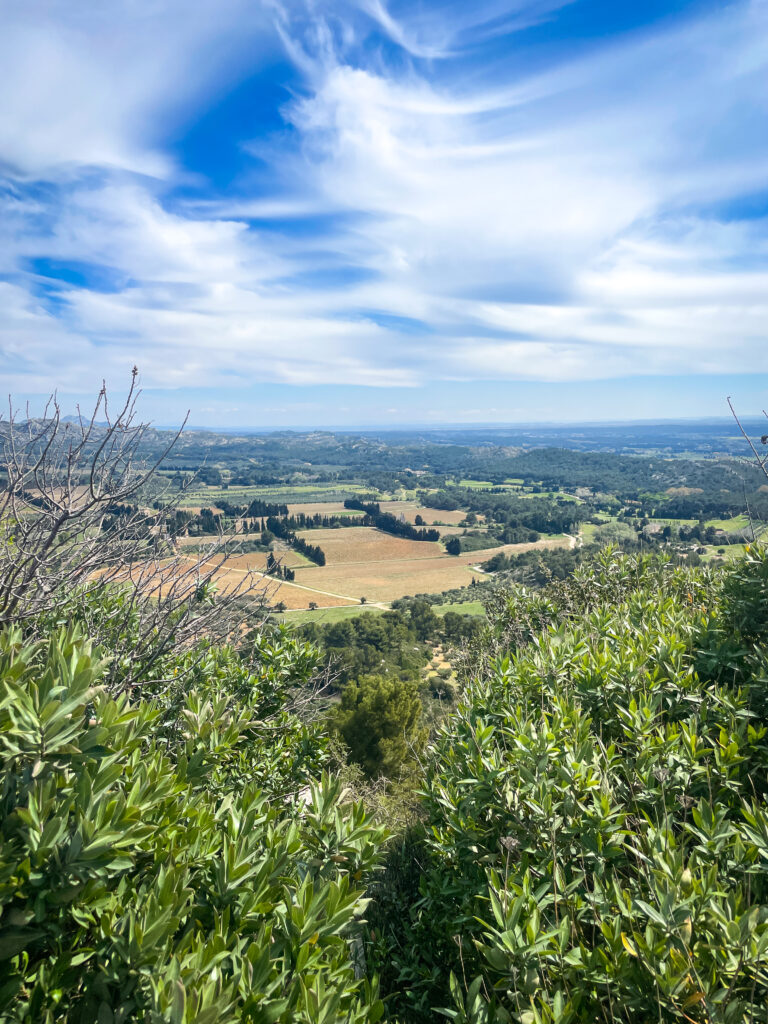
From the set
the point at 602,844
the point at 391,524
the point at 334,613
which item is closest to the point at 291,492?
→ the point at 391,524

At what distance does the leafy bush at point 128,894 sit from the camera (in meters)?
1.65

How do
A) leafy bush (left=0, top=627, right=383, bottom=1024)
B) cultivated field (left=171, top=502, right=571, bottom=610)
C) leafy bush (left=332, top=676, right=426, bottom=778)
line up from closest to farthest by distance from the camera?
leafy bush (left=0, top=627, right=383, bottom=1024) < leafy bush (left=332, top=676, right=426, bottom=778) < cultivated field (left=171, top=502, right=571, bottom=610)

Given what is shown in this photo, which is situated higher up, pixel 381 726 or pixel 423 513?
pixel 381 726

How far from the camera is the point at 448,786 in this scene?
140 inches

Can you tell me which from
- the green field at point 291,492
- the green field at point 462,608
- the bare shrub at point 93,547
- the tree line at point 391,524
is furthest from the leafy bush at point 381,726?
the tree line at point 391,524

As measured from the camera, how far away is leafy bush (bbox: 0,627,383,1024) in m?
1.65

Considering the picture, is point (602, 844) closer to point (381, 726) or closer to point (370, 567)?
point (381, 726)

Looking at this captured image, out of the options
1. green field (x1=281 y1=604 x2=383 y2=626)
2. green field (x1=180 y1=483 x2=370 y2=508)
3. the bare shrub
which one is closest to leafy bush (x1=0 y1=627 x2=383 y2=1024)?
the bare shrub

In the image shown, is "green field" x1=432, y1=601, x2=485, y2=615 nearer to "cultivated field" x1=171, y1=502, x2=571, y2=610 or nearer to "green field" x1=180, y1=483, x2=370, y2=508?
"cultivated field" x1=171, y1=502, x2=571, y2=610

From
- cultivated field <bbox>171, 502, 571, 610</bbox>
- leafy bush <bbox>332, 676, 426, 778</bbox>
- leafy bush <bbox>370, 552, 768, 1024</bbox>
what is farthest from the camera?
cultivated field <bbox>171, 502, 571, 610</bbox>

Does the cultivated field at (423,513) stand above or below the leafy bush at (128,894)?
below

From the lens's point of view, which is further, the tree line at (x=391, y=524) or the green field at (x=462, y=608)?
the tree line at (x=391, y=524)

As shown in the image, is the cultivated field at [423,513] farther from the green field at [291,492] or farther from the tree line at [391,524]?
the green field at [291,492]

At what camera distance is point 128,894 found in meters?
1.98
